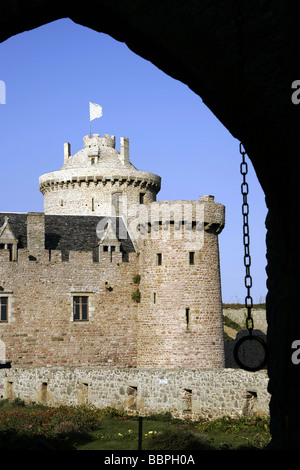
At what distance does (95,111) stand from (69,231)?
12887 millimetres

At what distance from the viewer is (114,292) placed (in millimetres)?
32438

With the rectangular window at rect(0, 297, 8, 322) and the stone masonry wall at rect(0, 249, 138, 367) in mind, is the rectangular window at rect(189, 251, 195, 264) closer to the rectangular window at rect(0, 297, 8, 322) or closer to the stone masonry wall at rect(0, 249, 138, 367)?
the stone masonry wall at rect(0, 249, 138, 367)

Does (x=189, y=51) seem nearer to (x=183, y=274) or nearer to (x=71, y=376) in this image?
(x=71, y=376)

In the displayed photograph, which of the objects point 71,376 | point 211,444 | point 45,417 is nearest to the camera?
point 211,444

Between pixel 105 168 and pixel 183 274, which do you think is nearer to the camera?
pixel 183 274

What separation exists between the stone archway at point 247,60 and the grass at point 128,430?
9762mm

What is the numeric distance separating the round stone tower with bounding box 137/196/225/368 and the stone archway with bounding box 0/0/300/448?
24.6 meters

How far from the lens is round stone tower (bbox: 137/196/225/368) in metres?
29.7

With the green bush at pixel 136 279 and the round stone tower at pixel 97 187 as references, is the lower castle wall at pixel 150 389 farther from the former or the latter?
the round stone tower at pixel 97 187

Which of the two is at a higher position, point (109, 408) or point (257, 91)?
point (257, 91)

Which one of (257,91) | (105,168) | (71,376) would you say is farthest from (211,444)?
(105,168)

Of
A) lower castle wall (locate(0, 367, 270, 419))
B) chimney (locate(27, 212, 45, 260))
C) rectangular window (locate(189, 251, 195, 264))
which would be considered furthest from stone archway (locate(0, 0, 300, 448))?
chimney (locate(27, 212, 45, 260))

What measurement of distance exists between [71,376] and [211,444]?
30.6ft

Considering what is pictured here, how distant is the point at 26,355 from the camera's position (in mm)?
30547
